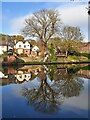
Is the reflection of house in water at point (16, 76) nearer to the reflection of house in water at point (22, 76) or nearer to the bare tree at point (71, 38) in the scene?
the reflection of house in water at point (22, 76)

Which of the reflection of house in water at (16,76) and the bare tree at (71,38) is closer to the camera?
the reflection of house in water at (16,76)

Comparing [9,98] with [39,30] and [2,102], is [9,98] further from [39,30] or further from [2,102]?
[39,30]

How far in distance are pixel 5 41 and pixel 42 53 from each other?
32.5 m

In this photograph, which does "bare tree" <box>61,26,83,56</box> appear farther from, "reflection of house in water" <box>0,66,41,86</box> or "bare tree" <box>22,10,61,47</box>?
"reflection of house in water" <box>0,66,41,86</box>

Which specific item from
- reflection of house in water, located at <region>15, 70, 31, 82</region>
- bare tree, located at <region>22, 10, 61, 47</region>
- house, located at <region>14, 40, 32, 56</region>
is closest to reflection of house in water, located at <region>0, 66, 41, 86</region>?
reflection of house in water, located at <region>15, 70, 31, 82</region>

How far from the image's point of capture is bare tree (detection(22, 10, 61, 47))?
169 ft

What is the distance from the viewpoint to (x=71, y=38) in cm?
5566

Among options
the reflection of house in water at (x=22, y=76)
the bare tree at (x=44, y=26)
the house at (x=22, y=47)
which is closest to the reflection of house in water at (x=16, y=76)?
the reflection of house in water at (x=22, y=76)

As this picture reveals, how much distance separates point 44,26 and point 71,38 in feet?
23.5

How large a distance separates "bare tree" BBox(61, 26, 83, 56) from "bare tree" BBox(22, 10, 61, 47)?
3.71 m

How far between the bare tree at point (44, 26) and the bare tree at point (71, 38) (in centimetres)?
371

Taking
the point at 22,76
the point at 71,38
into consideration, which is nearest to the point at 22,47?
the point at 71,38

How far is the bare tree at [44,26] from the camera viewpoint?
51.6 metres

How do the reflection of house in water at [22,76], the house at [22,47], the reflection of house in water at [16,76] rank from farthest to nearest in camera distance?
the house at [22,47]
the reflection of house in water at [22,76]
the reflection of house in water at [16,76]
